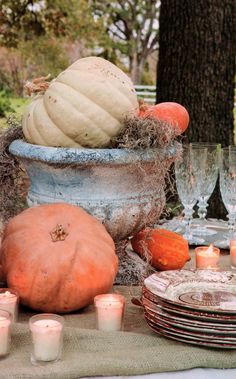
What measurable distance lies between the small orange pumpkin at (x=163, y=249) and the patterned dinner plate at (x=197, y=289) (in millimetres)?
201

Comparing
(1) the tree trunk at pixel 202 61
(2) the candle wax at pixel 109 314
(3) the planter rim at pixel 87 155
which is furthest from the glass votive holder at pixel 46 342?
(1) the tree trunk at pixel 202 61

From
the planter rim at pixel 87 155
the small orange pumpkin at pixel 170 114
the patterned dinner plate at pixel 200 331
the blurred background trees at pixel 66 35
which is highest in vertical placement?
the small orange pumpkin at pixel 170 114

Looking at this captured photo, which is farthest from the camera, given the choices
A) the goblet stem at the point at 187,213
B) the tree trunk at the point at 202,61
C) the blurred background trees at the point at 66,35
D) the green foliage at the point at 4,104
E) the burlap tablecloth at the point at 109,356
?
the green foliage at the point at 4,104

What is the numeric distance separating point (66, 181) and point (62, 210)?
13cm

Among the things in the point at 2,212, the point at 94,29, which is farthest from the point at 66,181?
the point at 94,29

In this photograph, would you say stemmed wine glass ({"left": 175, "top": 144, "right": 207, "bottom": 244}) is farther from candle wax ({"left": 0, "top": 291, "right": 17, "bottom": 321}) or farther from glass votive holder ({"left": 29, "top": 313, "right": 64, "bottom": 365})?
glass votive holder ({"left": 29, "top": 313, "right": 64, "bottom": 365})

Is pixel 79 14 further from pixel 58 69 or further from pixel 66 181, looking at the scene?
pixel 66 181

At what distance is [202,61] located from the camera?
3.18 m

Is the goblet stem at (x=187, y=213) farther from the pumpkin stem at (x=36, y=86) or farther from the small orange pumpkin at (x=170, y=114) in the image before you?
the pumpkin stem at (x=36, y=86)

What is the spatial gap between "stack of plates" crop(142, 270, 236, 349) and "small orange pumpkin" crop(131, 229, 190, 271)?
8.6 inches

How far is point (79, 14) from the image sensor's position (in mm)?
9836

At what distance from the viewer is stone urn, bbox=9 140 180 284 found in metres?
1.47

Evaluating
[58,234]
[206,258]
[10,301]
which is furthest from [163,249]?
[10,301]

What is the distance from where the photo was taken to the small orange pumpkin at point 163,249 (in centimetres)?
162
